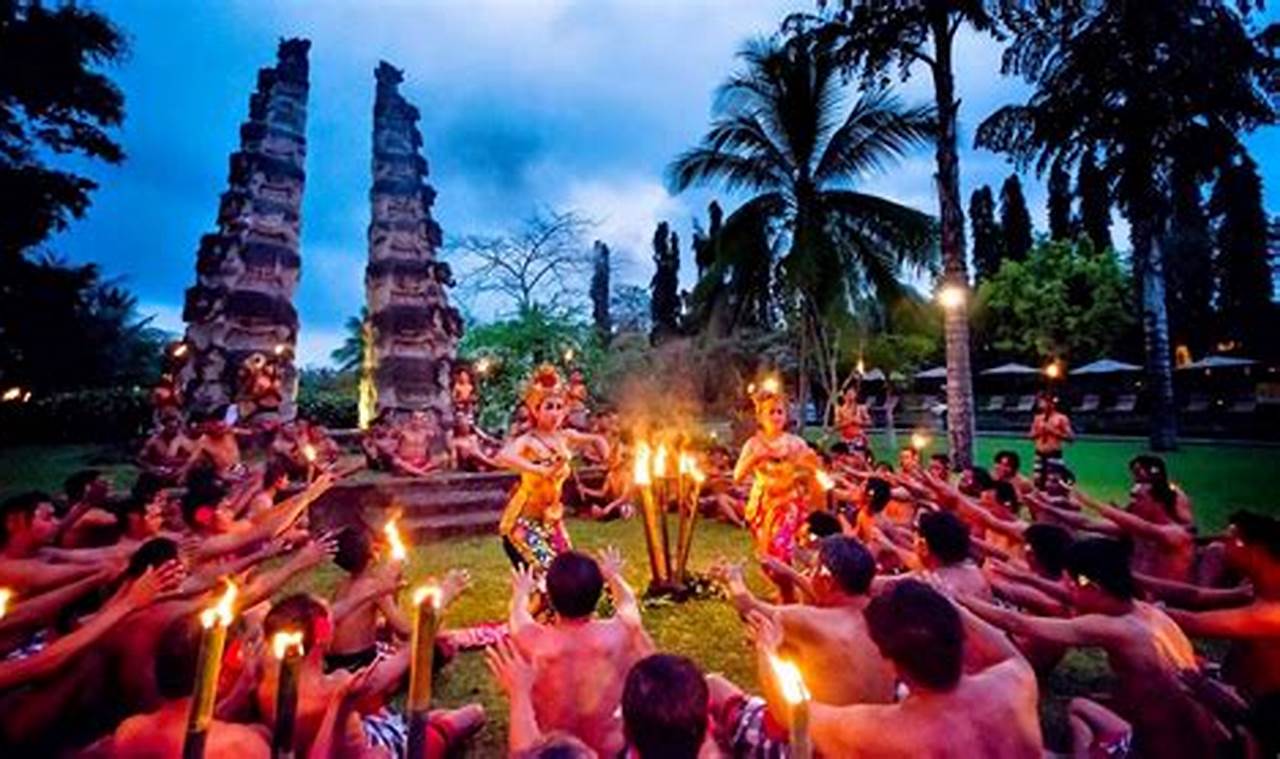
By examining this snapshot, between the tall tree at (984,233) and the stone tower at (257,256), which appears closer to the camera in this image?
the stone tower at (257,256)

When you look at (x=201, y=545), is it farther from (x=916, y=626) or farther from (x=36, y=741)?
(x=916, y=626)

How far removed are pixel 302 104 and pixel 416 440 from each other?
484 inches

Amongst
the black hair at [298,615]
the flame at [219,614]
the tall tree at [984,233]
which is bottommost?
the black hair at [298,615]

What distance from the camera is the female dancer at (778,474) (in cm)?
721

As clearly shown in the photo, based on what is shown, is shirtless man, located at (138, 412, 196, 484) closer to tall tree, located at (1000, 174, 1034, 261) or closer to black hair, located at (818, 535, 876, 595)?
black hair, located at (818, 535, 876, 595)

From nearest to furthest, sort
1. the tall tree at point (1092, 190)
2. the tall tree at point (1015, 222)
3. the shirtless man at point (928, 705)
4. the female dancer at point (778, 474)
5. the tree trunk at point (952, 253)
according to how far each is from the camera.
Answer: the shirtless man at point (928, 705) < the female dancer at point (778, 474) < the tree trunk at point (952, 253) < the tall tree at point (1092, 190) < the tall tree at point (1015, 222)

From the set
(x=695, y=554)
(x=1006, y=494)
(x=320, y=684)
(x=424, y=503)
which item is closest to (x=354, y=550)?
(x=320, y=684)

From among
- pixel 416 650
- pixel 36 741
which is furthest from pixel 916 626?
pixel 36 741

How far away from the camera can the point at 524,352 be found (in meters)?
28.9

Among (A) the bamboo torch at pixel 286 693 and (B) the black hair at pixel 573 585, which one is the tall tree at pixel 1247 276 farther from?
(A) the bamboo torch at pixel 286 693

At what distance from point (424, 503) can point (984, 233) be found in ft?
163

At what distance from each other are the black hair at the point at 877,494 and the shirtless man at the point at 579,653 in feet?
13.6

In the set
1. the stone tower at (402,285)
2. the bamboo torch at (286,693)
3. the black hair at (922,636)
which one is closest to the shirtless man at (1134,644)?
the black hair at (922,636)

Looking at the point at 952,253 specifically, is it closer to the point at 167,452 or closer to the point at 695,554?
the point at 695,554
